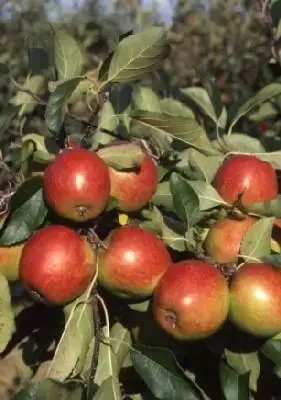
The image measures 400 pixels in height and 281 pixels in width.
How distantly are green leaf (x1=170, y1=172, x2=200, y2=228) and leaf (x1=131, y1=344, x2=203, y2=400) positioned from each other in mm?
160

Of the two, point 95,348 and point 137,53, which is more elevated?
point 137,53

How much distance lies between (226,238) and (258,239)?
0.14 feet

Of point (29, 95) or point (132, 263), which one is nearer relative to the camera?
point (132, 263)

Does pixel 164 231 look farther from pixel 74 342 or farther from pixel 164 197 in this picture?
pixel 74 342

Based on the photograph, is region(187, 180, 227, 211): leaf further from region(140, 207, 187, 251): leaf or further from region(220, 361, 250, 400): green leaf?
region(220, 361, 250, 400): green leaf

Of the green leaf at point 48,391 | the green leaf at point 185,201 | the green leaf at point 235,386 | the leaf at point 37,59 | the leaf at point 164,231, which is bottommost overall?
the green leaf at point 235,386

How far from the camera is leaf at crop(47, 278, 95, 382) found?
93 centimetres

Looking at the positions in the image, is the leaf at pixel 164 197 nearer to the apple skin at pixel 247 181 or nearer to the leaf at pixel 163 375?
the apple skin at pixel 247 181

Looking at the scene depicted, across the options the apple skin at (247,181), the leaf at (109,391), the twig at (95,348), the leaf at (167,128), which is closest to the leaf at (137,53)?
the leaf at (167,128)

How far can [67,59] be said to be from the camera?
1026 mm

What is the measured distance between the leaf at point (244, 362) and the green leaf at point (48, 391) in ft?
0.63

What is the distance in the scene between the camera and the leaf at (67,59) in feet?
3.35

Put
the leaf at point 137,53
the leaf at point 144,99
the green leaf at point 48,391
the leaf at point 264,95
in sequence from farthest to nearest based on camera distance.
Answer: the leaf at point 144,99, the leaf at point 264,95, the leaf at point 137,53, the green leaf at point 48,391

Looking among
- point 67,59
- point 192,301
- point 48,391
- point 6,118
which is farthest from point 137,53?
point 48,391
